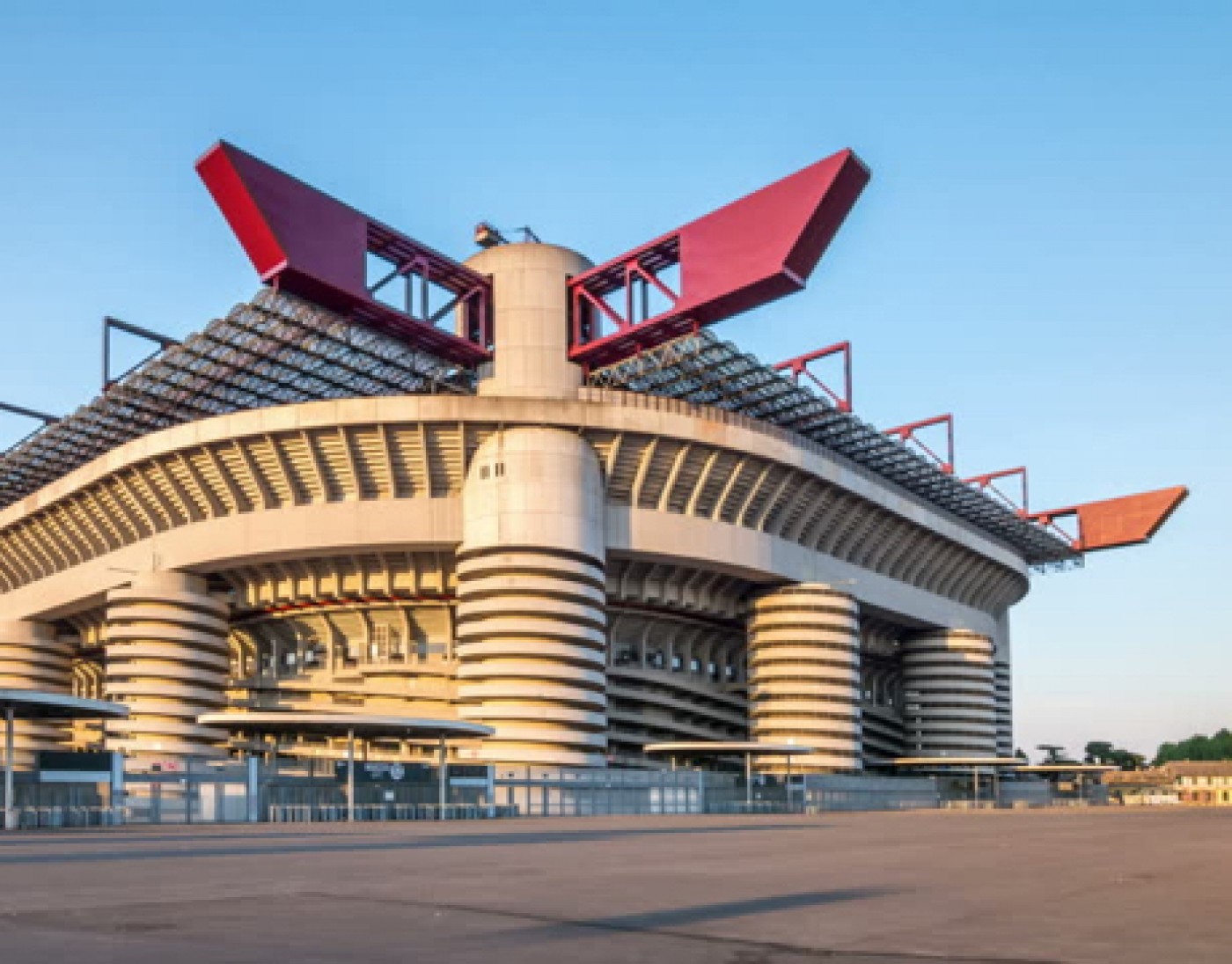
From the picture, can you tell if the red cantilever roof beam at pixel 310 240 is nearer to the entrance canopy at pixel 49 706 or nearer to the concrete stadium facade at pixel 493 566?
the concrete stadium facade at pixel 493 566

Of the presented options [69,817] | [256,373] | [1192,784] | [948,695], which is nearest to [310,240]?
[256,373]

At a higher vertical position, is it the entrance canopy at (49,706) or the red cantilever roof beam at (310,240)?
the red cantilever roof beam at (310,240)

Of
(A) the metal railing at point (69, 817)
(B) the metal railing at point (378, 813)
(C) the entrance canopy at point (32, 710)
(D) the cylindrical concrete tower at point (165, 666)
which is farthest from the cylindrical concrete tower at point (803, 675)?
(A) the metal railing at point (69, 817)

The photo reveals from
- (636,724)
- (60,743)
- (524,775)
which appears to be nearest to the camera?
(524,775)

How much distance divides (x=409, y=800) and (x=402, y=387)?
23.6m

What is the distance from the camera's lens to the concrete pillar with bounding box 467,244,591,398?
2778 inches

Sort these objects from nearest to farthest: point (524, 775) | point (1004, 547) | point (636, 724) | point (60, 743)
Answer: point (524, 775) < point (636, 724) < point (60, 743) < point (1004, 547)

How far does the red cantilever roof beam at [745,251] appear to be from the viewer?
6012 centimetres

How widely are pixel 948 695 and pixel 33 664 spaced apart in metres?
59.3

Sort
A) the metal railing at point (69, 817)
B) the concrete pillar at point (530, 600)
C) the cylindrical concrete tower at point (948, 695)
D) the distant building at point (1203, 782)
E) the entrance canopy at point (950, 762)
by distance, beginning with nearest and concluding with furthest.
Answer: the metal railing at point (69, 817) < the concrete pillar at point (530, 600) < the entrance canopy at point (950, 762) < the cylindrical concrete tower at point (948, 695) < the distant building at point (1203, 782)

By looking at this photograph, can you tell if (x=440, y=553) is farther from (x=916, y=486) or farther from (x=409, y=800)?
(x=916, y=486)

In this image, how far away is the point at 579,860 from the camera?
2478 centimetres

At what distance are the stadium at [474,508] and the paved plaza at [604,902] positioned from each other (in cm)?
3507

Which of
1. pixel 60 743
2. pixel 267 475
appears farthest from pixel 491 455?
pixel 60 743
